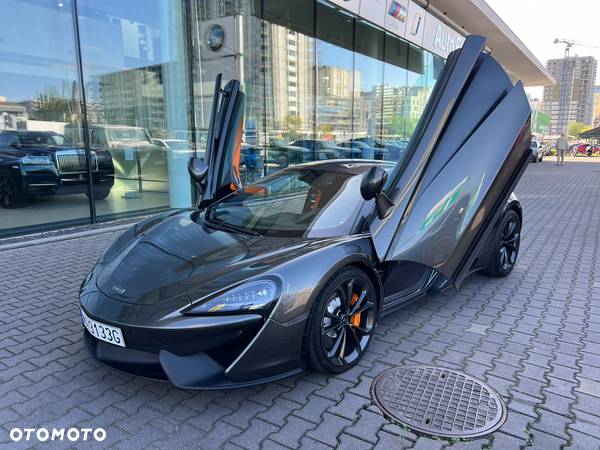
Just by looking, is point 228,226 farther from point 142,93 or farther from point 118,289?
point 142,93

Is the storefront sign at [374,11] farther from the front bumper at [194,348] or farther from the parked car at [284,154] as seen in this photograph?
the front bumper at [194,348]

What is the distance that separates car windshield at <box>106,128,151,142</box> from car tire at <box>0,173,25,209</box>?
5.85ft

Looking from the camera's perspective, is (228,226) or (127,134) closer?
(228,226)

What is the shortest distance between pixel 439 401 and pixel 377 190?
53.4 inches

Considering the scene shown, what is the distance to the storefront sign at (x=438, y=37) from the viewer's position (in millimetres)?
15633

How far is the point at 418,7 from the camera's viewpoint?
14500mm

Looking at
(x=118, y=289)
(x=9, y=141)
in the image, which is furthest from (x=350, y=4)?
(x=118, y=289)

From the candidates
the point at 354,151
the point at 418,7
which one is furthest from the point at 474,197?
the point at 418,7

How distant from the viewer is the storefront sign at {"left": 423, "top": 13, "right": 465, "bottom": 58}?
615 inches

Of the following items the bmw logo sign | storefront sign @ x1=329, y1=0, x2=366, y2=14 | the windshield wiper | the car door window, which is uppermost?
storefront sign @ x1=329, y1=0, x2=366, y2=14

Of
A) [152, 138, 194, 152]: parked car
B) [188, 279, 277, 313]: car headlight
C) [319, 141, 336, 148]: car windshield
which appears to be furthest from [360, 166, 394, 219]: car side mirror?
[319, 141, 336, 148]: car windshield

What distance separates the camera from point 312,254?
2.67 m

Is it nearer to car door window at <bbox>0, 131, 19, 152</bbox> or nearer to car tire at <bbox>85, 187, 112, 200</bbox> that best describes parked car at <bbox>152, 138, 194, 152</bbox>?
car tire at <bbox>85, 187, 112, 200</bbox>

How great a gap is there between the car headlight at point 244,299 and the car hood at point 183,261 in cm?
7
